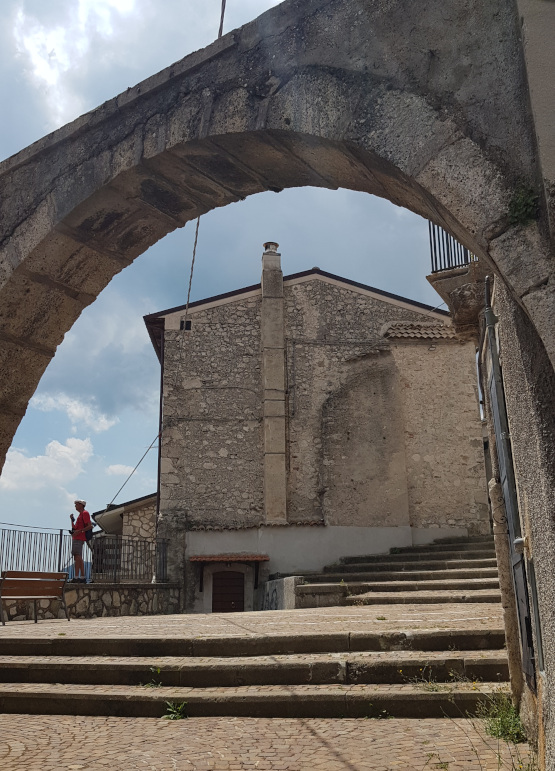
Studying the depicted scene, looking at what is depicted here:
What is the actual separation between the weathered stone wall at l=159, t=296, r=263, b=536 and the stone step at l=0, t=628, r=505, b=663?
10.0 meters

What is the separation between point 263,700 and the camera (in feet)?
14.7

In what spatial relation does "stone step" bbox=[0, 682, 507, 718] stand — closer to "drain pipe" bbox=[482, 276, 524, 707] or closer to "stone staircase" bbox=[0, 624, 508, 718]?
"stone staircase" bbox=[0, 624, 508, 718]

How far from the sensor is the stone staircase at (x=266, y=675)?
439cm

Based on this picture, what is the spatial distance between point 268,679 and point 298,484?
11474 mm

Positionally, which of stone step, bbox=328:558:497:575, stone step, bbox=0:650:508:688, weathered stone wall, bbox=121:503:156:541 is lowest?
stone step, bbox=0:650:508:688

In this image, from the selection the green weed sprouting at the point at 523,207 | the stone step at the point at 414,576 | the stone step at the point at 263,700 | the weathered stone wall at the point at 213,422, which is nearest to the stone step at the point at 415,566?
the stone step at the point at 414,576

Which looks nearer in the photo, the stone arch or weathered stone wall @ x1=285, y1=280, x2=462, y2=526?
the stone arch

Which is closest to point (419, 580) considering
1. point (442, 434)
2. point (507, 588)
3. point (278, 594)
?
point (278, 594)

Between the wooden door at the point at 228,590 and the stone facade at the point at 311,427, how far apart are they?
0.33 metres

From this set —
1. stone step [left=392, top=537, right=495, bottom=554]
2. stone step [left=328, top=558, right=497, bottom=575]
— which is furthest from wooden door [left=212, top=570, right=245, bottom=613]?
stone step [left=392, top=537, right=495, bottom=554]

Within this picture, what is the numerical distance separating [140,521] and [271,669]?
14452 mm

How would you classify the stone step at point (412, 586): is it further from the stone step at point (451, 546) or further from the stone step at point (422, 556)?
the stone step at point (451, 546)

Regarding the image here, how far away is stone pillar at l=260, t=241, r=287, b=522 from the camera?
52.6ft

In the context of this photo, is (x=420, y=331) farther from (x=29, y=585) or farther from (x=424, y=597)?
(x=29, y=585)
